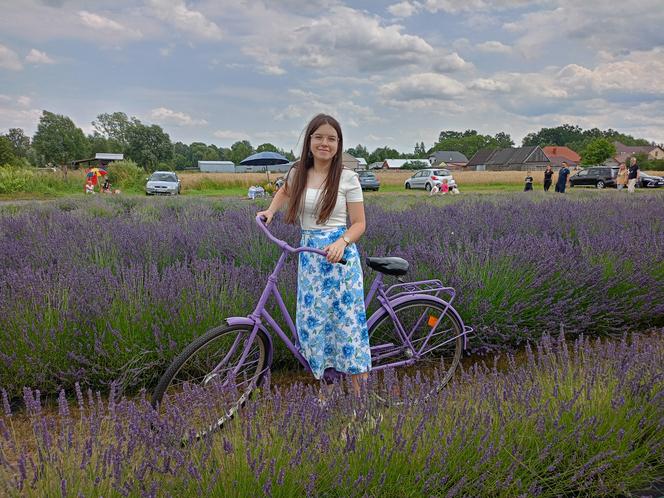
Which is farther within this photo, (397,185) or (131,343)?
(397,185)

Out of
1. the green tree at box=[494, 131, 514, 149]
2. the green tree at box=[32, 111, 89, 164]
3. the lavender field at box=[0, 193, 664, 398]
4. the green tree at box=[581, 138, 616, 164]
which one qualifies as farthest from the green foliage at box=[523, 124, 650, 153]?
the lavender field at box=[0, 193, 664, 398]

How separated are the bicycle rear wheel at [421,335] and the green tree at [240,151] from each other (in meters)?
133

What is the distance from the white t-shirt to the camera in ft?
9.30

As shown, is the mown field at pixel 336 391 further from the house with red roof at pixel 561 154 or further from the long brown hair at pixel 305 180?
the house with red roof at pixel 561 154

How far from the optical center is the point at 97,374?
313 cm

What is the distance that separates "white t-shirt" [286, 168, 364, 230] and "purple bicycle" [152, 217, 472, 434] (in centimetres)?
26

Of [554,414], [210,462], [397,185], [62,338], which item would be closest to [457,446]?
[554,414]

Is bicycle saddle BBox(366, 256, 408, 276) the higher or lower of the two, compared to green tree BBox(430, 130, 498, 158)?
lower

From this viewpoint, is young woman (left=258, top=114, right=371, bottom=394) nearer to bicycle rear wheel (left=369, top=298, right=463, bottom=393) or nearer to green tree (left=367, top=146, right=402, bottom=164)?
bicycle rear wheel (left=369, top=298, right=463, bottom=393)

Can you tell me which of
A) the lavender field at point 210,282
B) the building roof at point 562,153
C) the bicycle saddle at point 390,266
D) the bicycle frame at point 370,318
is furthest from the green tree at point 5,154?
the building roof at point 562,153

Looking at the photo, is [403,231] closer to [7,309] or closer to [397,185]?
[7,309]

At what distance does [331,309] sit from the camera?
2896mm

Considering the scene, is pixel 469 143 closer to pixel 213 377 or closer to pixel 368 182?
pixel 368 182

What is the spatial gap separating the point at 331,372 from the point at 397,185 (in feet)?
140
